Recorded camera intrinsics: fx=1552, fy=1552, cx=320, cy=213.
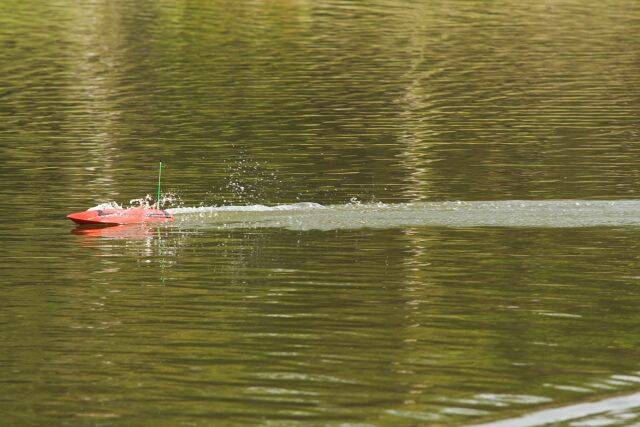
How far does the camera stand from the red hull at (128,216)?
44812 mm

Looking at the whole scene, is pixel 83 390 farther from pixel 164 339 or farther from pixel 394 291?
pixel 394 291

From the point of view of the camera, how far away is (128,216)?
4575 centimetres

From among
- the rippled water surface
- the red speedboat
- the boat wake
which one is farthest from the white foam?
the red speedboat

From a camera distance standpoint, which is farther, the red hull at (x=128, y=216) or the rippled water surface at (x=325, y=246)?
the red hull at (x=128, y=216)

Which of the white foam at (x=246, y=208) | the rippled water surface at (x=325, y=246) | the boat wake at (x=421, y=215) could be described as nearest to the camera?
the rippled water surface at (x=325, y=246)

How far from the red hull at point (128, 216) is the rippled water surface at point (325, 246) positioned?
1.70 ft

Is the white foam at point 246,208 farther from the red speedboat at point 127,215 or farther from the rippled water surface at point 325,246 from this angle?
the red speedboat at point 127,215

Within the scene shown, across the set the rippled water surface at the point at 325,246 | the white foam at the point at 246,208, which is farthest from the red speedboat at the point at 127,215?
the white foam at the point at 246,208

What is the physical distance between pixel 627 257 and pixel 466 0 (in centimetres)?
12046

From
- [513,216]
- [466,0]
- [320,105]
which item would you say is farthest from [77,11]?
[513,216]

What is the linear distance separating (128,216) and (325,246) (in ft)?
25.4

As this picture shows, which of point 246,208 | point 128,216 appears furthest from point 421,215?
point 128,216

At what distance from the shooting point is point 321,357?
93.9 feet

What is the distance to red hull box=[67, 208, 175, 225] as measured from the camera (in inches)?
1764
